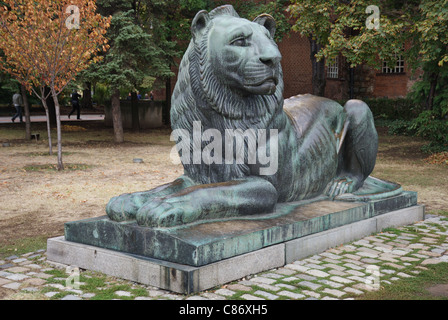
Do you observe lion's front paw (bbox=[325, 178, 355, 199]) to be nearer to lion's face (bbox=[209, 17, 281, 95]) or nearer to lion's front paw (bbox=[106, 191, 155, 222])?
lion's face (bbox=[209, 17, 281, 95])

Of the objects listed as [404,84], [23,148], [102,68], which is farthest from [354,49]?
[404,84]

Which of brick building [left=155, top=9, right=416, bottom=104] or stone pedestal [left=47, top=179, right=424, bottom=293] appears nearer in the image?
stone pedestal [left=47, top=179, right=424, bottom=293]

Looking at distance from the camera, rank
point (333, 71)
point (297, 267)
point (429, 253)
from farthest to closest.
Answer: point (333, 71)
point (429, 253)
point (297, 267)

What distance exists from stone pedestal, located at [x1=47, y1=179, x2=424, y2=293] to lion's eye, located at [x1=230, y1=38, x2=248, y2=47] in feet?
5.25

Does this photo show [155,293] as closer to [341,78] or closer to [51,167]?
[51,167]

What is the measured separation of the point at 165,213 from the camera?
14.1 ft

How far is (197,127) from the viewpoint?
4.95m

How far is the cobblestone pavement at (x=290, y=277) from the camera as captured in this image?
409cm

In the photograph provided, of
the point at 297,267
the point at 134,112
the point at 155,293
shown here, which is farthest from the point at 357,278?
the point at 134,112

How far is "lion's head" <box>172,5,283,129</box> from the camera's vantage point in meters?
4.62

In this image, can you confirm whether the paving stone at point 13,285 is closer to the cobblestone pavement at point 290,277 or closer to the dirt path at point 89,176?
the cobblestone pavement at point 290,277

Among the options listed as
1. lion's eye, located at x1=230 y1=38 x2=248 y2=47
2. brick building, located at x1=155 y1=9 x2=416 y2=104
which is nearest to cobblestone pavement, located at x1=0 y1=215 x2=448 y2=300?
lion's eye, located at x1=230 y1=38 x2=248 y2=47

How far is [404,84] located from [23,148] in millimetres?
21598

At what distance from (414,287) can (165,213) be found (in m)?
2.19
